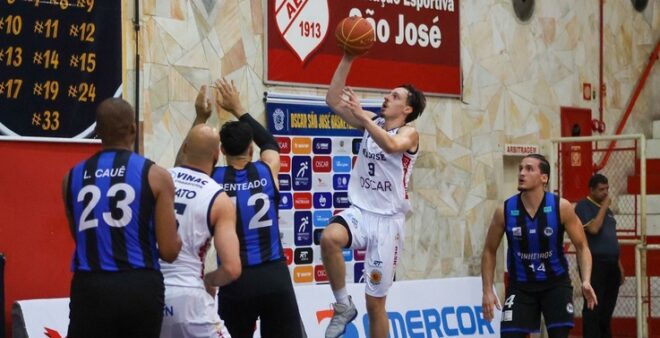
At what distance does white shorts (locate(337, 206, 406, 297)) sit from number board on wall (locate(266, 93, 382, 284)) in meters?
3.12

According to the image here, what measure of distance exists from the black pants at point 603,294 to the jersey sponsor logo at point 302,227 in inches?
133

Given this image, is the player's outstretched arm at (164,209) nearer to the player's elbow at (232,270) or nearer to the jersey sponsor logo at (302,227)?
the player's elbow at (232,270)

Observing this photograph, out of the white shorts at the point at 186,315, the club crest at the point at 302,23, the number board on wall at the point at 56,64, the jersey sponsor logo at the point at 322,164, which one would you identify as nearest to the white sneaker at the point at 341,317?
the white shorts at the point at 186,315

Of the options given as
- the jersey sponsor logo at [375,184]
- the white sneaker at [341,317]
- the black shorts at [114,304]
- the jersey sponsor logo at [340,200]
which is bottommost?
the white sneaker at [341,317]

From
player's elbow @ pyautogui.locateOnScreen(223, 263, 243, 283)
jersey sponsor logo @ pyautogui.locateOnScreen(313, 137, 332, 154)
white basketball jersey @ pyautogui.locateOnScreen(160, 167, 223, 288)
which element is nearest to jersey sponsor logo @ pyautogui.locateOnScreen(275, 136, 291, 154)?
jersey sponsor logo @ pyautogui.locateOnScreen(313, 137, 332, 154)

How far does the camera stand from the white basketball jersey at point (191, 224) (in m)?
6.77

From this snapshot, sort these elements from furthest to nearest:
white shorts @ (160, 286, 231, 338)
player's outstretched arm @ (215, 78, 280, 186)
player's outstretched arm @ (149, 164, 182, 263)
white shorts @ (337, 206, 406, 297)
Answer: white shorts @ (337, 206, 406, 297) → player's outstretched arm @ (215, 78, 280, 186) → white shorts @ (160, 286, 231, 338) → player's outstretched arm @ (149, 164, 182, 263)

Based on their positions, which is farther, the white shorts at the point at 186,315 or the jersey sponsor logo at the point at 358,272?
the jersey sponsor logo at the point at 358,272

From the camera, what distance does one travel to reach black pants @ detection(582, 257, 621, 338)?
539 inches

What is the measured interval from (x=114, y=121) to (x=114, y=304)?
3.09ft

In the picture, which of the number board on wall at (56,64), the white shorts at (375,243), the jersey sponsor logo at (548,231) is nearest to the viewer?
the white shorts at (375,243)

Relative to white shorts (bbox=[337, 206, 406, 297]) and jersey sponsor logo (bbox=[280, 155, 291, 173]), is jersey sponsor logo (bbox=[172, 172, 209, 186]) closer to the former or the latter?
white shorts (bbox=[337, 206, 406, 297])

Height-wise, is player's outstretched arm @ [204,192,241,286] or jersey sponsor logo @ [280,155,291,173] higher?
jersey sponsor logo @ [280,155,291,173]

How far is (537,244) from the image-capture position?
31.5 feet
